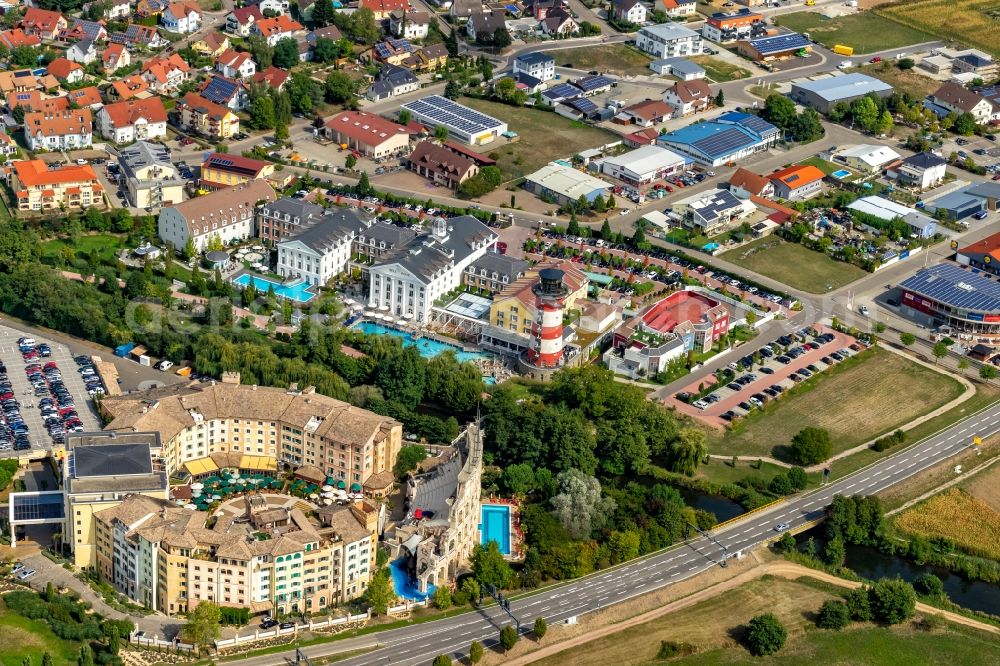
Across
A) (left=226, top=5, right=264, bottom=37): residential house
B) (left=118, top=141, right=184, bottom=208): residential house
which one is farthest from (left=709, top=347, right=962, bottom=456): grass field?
(left=226, top=5, right=264, bottom=37): residential house

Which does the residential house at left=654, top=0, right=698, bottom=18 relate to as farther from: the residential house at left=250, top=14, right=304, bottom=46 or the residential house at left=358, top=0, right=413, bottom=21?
the residential house at left=250, top=14, right=304, bottom=46

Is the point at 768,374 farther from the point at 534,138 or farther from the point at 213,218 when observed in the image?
the point at 534,138

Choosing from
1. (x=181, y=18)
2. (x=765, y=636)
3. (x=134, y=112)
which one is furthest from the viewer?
(x=181, y=18)

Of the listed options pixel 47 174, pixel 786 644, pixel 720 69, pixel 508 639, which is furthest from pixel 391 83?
pixel 786 644

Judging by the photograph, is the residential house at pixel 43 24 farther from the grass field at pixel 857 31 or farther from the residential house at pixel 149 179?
the grass field at pixel 857 31

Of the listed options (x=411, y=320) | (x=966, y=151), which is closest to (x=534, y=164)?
(x=411, y=320)
